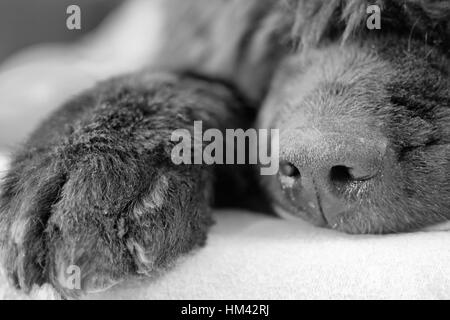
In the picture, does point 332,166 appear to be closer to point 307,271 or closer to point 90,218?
point 307,271

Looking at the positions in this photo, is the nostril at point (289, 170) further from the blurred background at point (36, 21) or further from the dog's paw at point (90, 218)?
the blurred background at point (36, 21)

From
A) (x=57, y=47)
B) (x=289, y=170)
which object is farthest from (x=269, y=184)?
(x=57, y=47)

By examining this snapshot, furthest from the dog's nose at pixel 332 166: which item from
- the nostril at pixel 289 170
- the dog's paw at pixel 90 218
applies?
the dog's paw at pixel 90 218

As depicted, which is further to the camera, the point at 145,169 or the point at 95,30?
the point at 95,30

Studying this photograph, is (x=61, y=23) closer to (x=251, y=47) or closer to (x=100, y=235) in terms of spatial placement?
(x=251, y=47)

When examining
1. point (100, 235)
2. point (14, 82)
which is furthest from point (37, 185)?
point (14, 82)

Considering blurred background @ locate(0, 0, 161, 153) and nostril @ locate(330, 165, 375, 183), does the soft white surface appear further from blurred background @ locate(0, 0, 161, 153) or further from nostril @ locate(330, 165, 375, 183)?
blurred background @ locate(0, 0, 161, 153)
